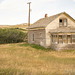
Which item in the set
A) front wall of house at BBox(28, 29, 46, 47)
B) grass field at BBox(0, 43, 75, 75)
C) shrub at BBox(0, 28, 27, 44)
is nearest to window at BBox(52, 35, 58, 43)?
front wall of house at BBox(28, 29, 46, 47)

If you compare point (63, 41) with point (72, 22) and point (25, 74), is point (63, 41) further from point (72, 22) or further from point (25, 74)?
point (25, 74)

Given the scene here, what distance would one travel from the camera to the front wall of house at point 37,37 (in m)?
25.3

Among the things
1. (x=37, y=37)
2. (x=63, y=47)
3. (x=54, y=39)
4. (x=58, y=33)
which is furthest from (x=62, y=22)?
(x=37, y=37)

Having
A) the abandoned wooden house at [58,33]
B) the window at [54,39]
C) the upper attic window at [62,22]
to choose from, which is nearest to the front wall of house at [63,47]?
the abandoned wooden house at [58,33]

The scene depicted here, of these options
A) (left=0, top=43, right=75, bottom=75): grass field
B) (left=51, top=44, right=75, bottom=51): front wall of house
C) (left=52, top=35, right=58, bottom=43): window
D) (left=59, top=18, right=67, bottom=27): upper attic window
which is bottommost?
(left=0, top=43, right=75, bottom=75): grass field

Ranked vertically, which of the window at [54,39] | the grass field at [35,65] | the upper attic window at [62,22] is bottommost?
the grass field at [35,65]

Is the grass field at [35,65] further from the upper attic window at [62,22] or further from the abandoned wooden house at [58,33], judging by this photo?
the upper attic window at [62,22]

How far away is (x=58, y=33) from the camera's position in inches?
901

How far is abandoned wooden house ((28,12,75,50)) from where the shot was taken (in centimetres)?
2311

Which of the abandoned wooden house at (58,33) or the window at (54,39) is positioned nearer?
the abandoned wooden house at (58,33)

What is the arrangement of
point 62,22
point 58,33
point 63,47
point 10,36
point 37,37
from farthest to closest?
point 10,36 < point 37,37 < point 62,22 < point 63,47 < point 58,33

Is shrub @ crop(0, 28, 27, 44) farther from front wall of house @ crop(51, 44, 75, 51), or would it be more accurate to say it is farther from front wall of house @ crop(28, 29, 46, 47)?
front wall of house @ crop(51, 44, 75, 51)

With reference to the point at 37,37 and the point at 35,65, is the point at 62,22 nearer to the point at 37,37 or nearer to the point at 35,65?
the point at 37,37

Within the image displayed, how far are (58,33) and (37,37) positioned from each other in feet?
18.5
